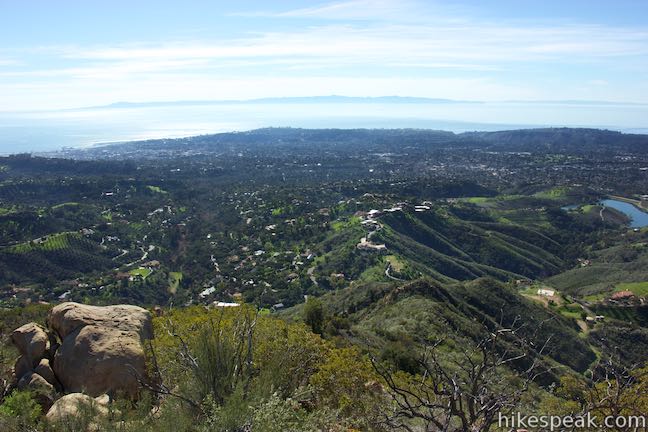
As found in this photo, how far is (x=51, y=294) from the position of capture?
211 feet

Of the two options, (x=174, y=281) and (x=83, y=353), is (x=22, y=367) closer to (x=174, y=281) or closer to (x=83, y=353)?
(x=83, y=353)

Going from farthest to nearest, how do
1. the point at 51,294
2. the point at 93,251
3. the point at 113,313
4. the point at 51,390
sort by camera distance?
the point at 93,251, the point at 51,294, the point at 113,313, the point at 51,390

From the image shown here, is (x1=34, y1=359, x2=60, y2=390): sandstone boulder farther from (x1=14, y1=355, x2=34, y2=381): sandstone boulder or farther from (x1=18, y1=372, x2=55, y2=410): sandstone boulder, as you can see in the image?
(x1=14, y1=355, x2=34, y2=381): sandstone boulder

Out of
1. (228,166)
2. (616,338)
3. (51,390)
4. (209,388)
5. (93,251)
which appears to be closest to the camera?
(209,388)

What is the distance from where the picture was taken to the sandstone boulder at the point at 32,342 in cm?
1375

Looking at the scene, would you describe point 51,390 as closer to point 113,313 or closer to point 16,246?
point 113,313

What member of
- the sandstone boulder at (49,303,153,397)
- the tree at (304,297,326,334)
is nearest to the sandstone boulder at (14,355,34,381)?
the sandstone boulder at (49,303,153,397)

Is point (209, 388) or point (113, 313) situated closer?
point (209, 388)

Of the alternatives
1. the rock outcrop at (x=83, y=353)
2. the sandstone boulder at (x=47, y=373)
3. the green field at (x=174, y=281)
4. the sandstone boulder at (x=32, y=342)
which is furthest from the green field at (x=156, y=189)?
the sandstone boulder at (x=47, y=373)

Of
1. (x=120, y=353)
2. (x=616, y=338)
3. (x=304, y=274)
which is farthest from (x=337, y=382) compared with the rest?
(x=304, y=274)

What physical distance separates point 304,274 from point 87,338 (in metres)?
56.5

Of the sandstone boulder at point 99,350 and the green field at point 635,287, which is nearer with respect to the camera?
the sandstone boulder at point 99,350

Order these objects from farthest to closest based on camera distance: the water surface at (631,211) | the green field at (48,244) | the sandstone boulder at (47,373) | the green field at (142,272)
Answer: the water surface at (631,211), the green field at (48,244), the green field at (142,272), the sandstone boulder at (47,373)

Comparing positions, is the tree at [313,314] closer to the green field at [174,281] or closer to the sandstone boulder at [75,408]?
the sandstone boulder at [75,408]
